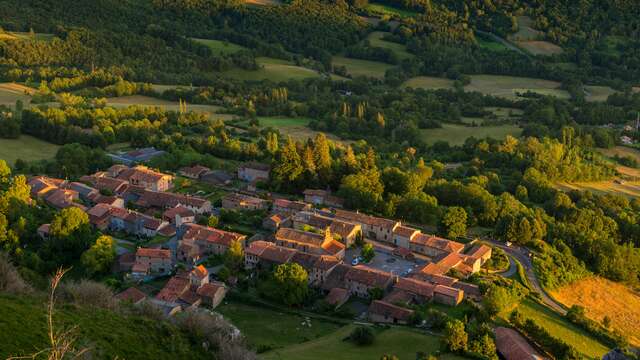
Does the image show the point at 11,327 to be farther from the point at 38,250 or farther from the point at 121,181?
the point at 121,181

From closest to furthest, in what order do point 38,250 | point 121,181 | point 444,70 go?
point 38,250
point 121,181
point 444,70

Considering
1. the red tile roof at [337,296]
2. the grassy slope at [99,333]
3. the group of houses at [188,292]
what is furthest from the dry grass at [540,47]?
the grassy slope at [99,333]

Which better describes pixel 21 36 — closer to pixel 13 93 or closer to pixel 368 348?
pixel 13 93

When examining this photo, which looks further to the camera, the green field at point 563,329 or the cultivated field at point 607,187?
the cultivated field at point 607,187

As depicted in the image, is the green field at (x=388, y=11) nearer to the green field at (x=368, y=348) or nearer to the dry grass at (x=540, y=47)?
the dry grass at (x=540, y=47)

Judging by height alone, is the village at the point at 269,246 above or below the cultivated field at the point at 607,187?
above

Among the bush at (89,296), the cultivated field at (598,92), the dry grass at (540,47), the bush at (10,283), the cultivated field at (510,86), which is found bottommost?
the cultivated field at (510,86)

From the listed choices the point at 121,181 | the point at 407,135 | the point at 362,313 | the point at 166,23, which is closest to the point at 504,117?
the point at 407,135

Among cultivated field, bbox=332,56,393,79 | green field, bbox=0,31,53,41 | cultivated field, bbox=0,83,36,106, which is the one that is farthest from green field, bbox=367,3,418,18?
cultivated field, bbox=0,83,36,106
